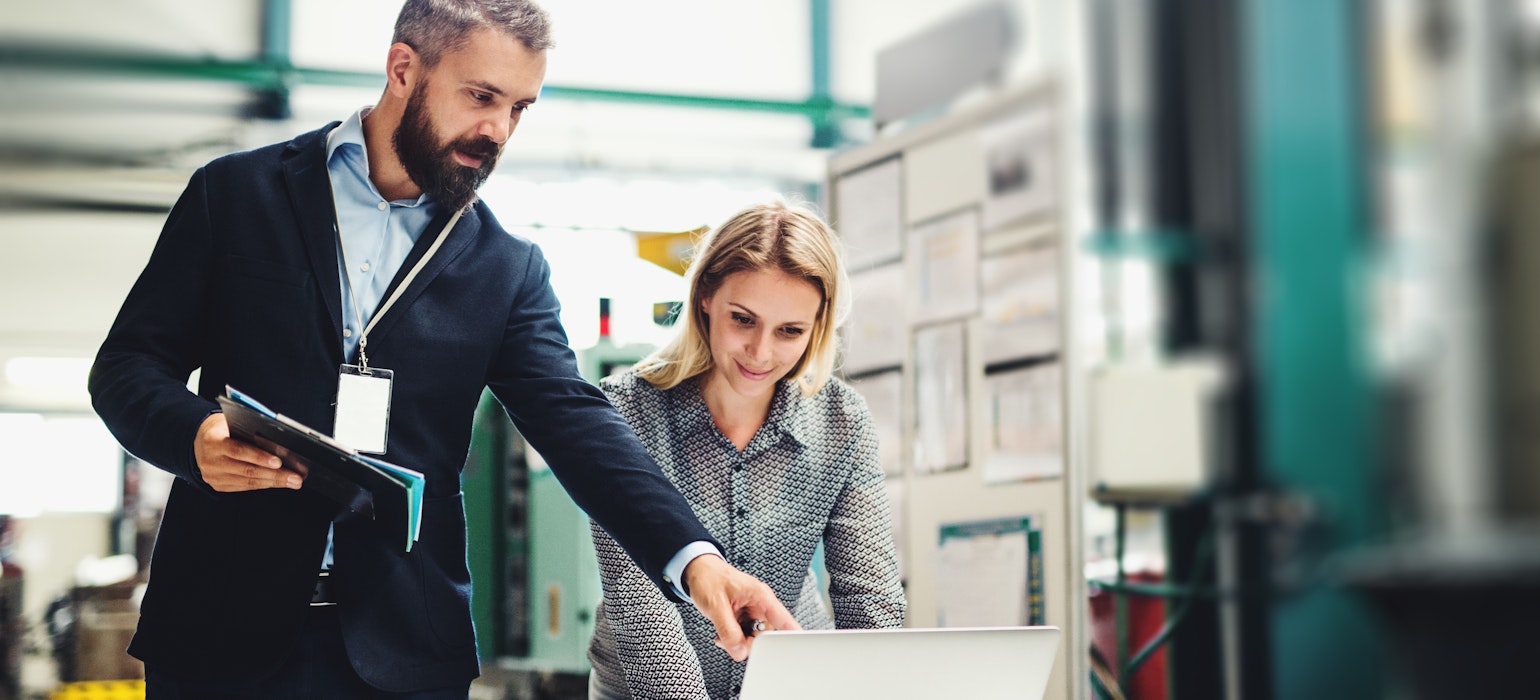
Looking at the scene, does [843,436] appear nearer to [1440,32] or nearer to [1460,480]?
[1460,480]

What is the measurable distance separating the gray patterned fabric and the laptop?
0.58 meters

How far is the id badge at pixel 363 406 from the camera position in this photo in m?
1.33

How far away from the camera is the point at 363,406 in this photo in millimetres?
1347

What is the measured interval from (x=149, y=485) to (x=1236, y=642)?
324 cm

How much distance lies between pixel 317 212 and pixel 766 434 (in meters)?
0.71

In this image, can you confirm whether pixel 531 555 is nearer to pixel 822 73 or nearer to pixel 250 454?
pixel 822 73

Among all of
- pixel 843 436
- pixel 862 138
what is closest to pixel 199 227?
pixel 843 436

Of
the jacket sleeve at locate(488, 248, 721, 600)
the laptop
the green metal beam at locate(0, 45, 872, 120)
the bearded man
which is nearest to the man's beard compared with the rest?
the bearded man

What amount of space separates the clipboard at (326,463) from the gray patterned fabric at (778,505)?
539 mm

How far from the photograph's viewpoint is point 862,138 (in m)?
4.69

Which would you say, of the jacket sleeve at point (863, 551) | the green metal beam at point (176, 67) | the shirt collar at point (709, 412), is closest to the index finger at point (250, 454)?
the shirt collar at point (709, 412)

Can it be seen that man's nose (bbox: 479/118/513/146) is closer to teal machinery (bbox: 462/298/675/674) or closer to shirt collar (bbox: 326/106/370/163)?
shirt collar (bbox: 326/106/370/163)

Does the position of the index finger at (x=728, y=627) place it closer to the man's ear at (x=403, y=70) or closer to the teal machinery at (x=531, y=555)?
the man's ear at (x=403, y=70)

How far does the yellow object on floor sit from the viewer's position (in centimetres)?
372
